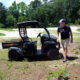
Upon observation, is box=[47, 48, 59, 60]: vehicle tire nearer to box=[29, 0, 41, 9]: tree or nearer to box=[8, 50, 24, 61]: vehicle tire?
box=[8, 50, 24, 61]: vehicle tire

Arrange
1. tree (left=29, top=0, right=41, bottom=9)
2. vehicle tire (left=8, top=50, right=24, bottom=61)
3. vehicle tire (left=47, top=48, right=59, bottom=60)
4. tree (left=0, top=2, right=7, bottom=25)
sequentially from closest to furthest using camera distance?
vehicle tire (left=47, top=48, right=59, bottom=60) < vehicle tire (left=8, top=50, right=24, bottom=61) < tree (left=0, top=2, right=7, bottom=25) < tree (left=29, top=0, right=41, bottom=9)

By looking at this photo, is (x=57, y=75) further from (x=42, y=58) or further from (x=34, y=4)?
(x=34, y=4)

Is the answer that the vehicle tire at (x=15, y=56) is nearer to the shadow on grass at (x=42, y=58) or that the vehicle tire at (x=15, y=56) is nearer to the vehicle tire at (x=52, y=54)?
the shadow on grass at (x=42, y=58)

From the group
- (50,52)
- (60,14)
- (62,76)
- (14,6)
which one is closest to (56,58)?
(50,52)

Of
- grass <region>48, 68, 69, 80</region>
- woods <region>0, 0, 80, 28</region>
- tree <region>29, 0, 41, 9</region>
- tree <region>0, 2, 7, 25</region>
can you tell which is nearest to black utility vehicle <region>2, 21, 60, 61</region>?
grass <region>48, 68, 69, 80</region>

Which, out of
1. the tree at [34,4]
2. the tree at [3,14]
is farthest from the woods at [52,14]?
the tree at [34,4]

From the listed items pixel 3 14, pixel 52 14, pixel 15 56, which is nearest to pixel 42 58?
pixel 15 56

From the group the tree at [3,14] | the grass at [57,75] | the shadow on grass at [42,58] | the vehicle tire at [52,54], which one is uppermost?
the grass at [57,75]

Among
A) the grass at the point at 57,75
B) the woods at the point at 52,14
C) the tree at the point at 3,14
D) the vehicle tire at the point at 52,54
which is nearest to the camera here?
the grass at the point at 57,75

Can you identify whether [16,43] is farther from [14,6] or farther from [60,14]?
[14,6]

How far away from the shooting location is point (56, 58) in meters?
12.1

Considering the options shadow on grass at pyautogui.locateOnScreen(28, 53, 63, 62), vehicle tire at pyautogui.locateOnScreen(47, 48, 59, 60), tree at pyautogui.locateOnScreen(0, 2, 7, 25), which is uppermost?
vehicle tire at pyautogui.locateOnScreen(47, 48, 59, 60)

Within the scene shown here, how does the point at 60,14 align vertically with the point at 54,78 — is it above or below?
below

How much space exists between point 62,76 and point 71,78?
303 mm
